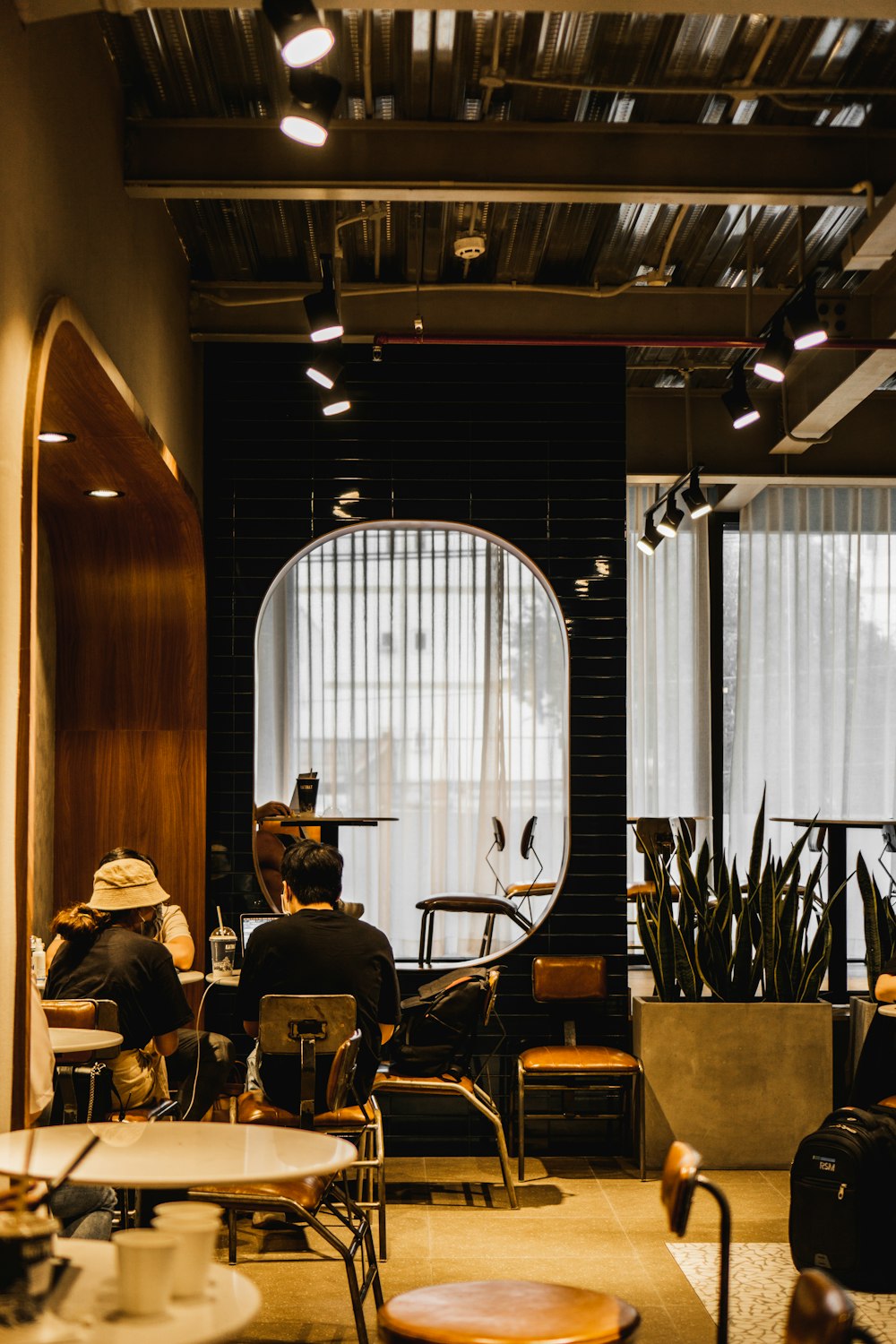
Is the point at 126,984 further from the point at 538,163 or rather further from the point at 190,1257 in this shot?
the point at 538,163

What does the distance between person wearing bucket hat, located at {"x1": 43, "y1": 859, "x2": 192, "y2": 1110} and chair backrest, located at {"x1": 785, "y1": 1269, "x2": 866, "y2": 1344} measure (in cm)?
257

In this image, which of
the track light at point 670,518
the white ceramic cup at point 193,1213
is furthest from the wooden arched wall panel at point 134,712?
the white ceramic cup at point 193,1213

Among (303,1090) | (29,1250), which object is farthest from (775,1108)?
(29,1250)

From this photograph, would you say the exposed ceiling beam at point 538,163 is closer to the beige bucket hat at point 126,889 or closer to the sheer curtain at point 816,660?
the beige bucket hat at point 126,889

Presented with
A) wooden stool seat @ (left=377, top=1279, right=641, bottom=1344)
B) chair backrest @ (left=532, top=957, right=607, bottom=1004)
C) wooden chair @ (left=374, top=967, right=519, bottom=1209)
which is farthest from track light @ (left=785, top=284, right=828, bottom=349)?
wooden stool seat @ (left=377, top=1279, right=641, bottom=1344)

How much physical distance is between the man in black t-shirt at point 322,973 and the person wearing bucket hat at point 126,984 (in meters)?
0.24

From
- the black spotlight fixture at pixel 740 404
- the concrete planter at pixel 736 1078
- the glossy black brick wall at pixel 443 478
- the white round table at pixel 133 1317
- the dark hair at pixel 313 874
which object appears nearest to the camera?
the white round table at pixel 133 1317

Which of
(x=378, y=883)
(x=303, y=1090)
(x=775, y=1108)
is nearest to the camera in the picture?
(x=303, y=1090)

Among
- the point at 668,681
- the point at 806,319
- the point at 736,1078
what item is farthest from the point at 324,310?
the point at 668,681

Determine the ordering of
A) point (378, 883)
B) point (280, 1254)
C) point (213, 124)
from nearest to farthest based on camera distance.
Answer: point (280, 1254) < point (213, 124) < point (378, 883)

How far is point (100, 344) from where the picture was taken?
3.74 meters

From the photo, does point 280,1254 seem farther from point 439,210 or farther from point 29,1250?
point 439,210

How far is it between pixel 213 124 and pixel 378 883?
561 centimetres

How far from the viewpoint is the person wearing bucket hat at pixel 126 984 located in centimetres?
394
